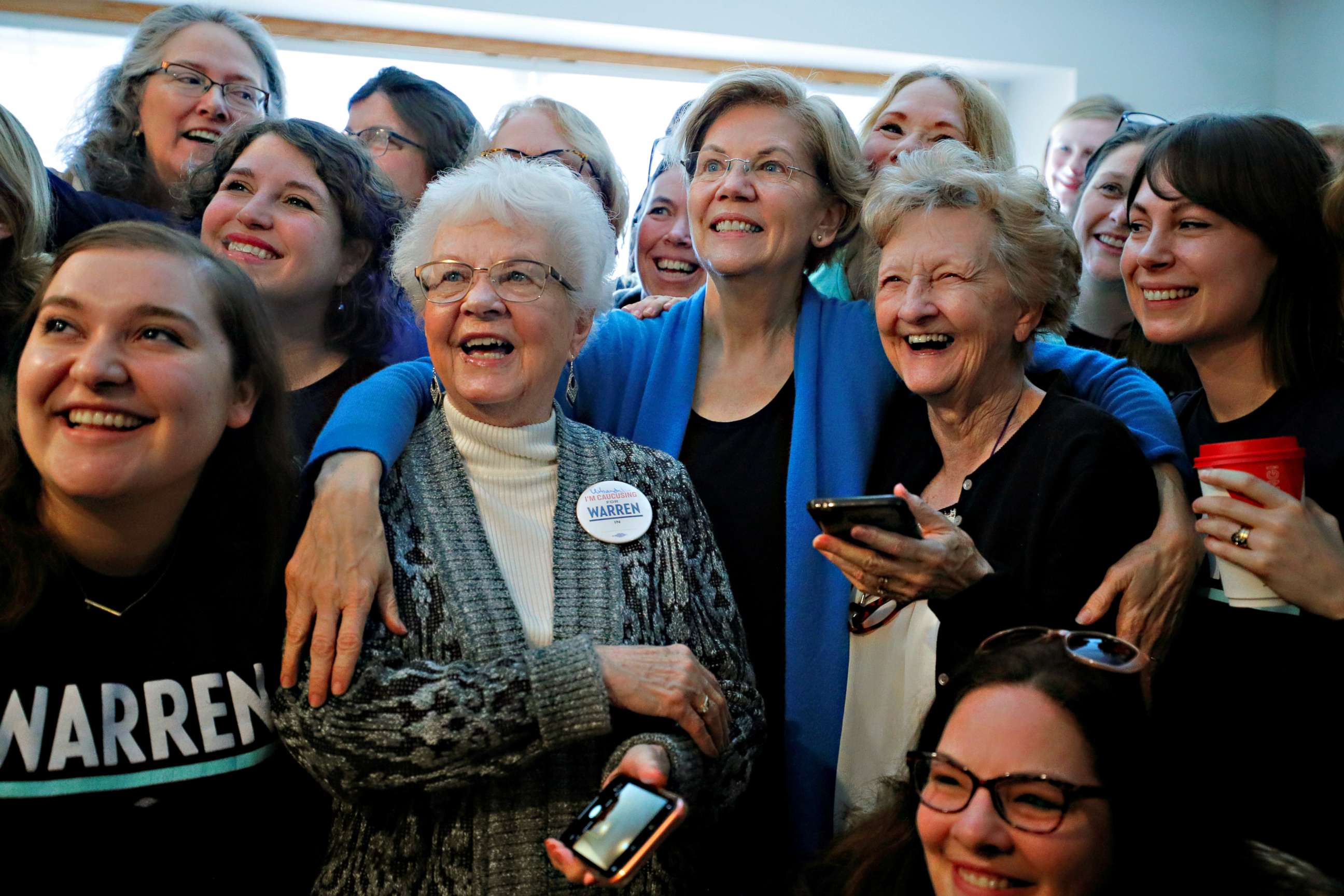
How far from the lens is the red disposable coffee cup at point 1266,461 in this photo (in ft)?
6.06

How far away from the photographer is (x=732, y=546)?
2234 millimetres

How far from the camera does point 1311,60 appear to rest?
6086 millimetres

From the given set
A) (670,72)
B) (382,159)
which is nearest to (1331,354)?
(382,159)

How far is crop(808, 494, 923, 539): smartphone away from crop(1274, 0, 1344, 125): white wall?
5.32m

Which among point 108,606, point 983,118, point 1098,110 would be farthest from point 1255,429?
point 1098,110

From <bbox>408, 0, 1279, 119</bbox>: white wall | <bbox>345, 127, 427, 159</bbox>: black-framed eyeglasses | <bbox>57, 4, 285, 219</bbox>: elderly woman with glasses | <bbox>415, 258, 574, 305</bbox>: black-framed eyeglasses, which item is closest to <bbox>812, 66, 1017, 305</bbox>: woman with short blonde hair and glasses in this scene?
<bbox>415, 258, 574, 305</bbox>: black-framed eyeglasses

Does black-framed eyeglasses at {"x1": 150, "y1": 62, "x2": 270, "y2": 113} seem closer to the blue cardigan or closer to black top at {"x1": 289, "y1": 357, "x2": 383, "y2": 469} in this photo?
black top at {"x1": 289, "y1": 357, "x2": 383, "y2": 469}

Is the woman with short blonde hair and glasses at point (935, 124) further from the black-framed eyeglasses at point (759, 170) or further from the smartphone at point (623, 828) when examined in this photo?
the smartphone at point (623, 828)

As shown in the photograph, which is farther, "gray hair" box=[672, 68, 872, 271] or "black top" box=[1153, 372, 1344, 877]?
"gray hair" box=[672, 68, 872, 271]

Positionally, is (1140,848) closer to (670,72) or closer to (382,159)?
(382,159)

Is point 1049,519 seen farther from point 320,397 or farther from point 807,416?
point 320,397

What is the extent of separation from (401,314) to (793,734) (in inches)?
52.6

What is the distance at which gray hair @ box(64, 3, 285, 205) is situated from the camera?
2947 millimetres

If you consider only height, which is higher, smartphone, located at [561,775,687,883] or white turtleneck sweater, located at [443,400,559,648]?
white turtleneck sweater, located at [443,400,559,648]
